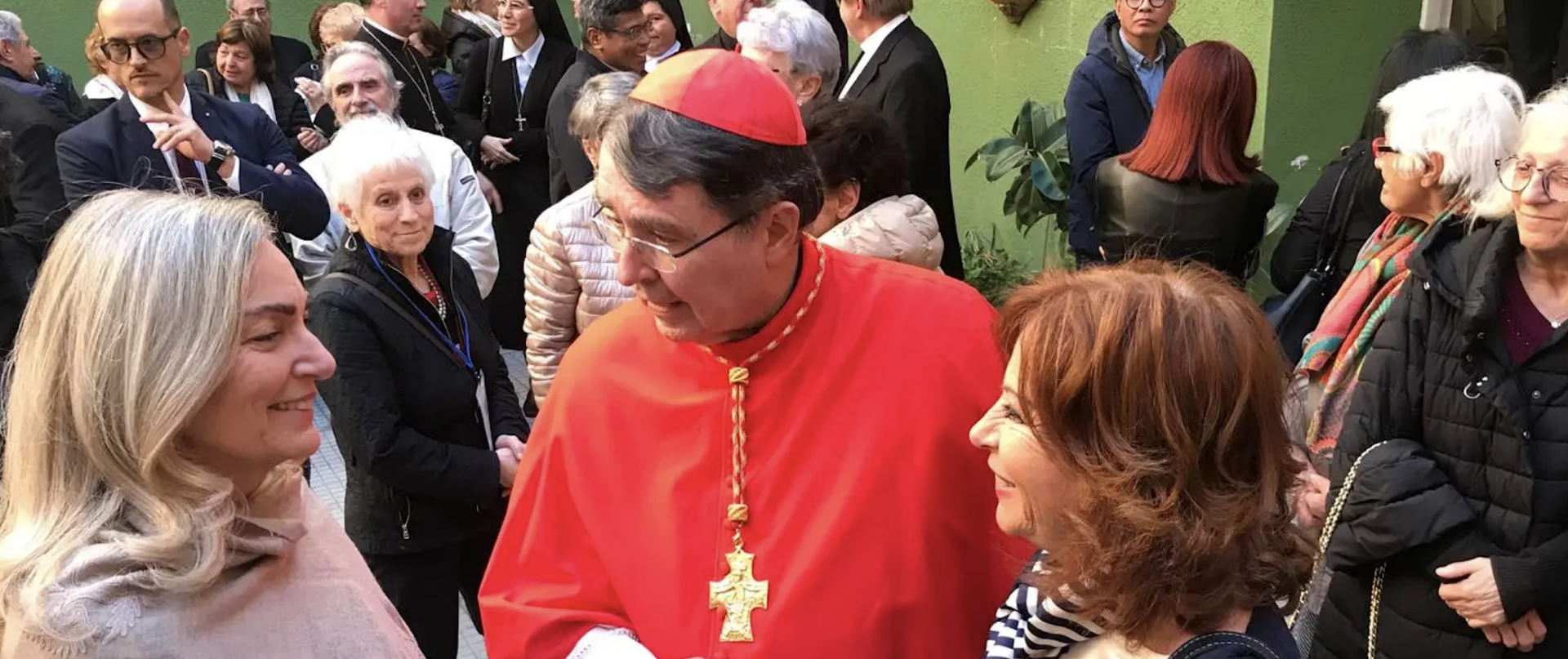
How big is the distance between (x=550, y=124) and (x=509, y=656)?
377 centimetres

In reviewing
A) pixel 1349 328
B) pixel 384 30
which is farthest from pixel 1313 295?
pixel 384 30

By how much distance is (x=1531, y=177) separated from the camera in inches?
103

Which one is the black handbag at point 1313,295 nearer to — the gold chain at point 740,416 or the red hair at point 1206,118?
the red hair at point 1206,118

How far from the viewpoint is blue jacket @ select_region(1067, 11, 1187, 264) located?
4.98 meters

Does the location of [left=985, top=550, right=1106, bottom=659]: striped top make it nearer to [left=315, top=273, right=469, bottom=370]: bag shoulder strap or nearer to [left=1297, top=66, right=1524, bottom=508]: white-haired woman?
[left=1297, top=66, right=1524, bottom=508]: white-haired woman

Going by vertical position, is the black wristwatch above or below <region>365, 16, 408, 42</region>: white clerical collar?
above

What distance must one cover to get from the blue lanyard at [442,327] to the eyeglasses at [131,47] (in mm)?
1336

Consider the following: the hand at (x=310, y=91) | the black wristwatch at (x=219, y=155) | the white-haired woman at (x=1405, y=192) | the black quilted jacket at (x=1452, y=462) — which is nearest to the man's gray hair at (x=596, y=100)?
the black wristwatch at (x=219, y=155)

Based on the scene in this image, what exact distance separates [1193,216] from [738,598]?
8.50 ft

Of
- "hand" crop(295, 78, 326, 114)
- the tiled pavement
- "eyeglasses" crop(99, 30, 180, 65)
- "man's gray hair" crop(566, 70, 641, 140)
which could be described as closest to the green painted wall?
"man's gray hair" crop(566, 70, 641, 140)

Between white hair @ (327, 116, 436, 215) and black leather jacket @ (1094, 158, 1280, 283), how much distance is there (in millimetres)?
2245

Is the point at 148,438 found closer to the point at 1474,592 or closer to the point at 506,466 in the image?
the point at 506,466

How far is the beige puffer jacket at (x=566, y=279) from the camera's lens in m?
3.95

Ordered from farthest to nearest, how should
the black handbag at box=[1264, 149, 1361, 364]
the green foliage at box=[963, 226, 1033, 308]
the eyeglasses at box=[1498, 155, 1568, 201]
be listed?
the green foliage at box=[963, 226, 1033, 308], the black handbag at box=[1264, 149, 1361, 364], the eyeglasses at box=[1498, 155, 1568, 201]
